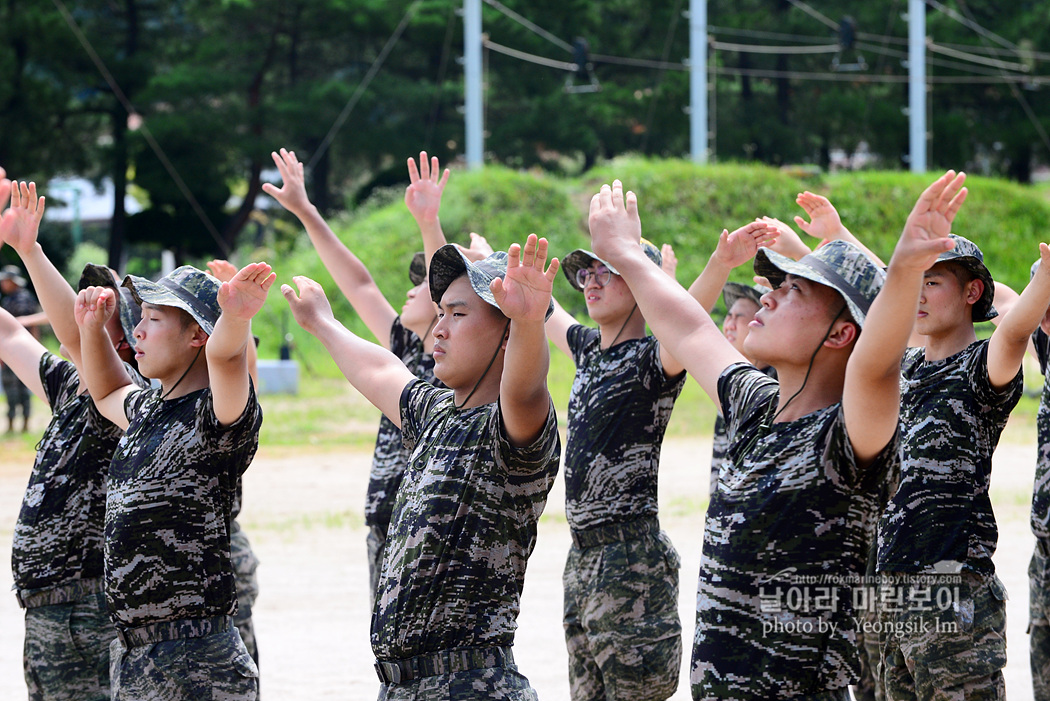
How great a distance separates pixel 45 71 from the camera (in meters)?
28.9

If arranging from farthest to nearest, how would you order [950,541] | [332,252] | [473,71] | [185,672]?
[473,71] < [332,252] < [950,541] < [185,672]

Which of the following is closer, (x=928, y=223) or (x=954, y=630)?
(x=928, y=223)

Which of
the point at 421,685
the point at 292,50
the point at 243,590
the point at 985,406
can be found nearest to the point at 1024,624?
the point at 985,406

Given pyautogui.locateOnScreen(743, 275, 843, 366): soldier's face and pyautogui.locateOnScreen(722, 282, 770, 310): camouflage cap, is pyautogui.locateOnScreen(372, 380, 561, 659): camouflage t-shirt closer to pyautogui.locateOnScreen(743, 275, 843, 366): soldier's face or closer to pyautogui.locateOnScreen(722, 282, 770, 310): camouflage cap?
pyautogui.locateOnScreen(743, 275, 843, 366): soldier's face

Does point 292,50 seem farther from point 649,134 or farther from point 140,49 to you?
point 649,134

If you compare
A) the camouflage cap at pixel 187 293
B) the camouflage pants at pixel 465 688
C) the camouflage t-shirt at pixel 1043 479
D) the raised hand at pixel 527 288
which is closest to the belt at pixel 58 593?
the camouflage cap at pixel 187 293

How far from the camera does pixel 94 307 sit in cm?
423

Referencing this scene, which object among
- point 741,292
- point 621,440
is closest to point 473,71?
point 741,292

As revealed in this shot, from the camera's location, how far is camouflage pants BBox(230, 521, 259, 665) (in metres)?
5.33

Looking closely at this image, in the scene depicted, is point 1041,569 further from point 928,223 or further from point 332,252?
point 332,252

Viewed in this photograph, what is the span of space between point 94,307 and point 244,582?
73.3 inches

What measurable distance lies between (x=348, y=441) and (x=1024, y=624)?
9.65m

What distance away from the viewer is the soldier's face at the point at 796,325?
3.15 m

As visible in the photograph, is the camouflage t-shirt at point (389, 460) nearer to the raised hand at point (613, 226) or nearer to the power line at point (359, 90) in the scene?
the raised hand at point (613, 226)
